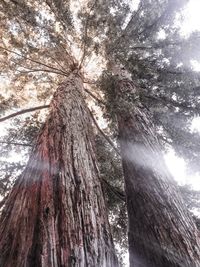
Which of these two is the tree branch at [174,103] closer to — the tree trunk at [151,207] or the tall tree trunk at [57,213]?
the tree trunk at [151,207]

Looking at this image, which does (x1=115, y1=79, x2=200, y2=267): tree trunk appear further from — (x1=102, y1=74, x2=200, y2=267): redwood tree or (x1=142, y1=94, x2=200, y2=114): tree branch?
(x1=142, y1=94, x2=200, y2=114): tree branch

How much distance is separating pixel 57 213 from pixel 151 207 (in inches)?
60.3

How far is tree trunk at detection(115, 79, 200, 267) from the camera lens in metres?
2.69

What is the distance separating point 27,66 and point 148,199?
574 cm

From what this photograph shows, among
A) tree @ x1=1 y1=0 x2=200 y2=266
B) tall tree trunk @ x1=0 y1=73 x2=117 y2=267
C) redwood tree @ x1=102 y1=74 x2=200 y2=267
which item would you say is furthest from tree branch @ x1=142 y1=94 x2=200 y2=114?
tall tree trunk @ x1=0 y1=73 x2=117 y2=267

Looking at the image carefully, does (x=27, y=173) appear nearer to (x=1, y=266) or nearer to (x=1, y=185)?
(x=1, y=266)

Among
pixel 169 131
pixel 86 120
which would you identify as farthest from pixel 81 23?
pixel 86 120

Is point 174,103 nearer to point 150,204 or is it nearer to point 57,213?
point 150,204

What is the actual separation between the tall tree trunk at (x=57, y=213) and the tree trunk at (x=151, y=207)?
88 centimetres

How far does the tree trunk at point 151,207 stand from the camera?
2.69 meters

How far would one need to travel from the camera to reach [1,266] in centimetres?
158

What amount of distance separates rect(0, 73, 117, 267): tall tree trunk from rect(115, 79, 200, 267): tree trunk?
2.87ft

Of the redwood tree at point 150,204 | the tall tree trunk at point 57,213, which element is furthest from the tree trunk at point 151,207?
the tall tree trunk at point 57,213

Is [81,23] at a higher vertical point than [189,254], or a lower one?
higher
